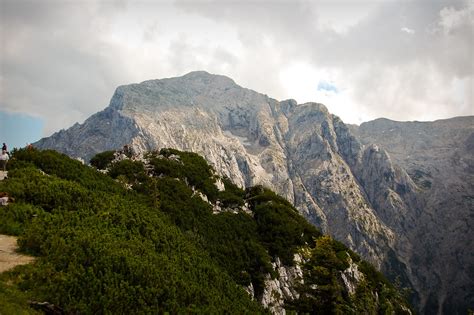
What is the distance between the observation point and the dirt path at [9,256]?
50.8 ft

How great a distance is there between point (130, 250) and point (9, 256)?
17.1ft

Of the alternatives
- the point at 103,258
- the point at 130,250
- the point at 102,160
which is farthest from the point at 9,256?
the point at 102,160

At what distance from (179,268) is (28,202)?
9297mm

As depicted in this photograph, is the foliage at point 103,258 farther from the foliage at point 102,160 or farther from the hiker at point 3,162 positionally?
the foliage at point 102,160

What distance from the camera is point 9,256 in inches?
635

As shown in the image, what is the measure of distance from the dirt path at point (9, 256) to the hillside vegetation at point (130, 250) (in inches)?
18.8

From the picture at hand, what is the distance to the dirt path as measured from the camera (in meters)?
15.5

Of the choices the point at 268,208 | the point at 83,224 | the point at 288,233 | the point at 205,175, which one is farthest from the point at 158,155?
the point at 83,224

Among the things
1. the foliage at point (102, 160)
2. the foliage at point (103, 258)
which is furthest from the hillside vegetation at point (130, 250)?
the foliage at point (102, 160)

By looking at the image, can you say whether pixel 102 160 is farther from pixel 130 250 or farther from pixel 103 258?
pixel 103 258

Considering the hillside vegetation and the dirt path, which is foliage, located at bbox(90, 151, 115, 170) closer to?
the hillside vegetation

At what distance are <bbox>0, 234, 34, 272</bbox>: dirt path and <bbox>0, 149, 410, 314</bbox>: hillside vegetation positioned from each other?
478mm

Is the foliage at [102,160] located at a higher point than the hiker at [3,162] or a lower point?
higher

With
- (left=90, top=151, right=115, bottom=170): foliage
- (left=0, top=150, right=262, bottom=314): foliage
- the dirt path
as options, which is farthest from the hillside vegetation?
(left=90, top=151, right=115, bottom=170): foliage
